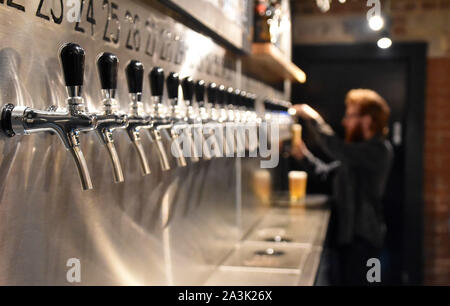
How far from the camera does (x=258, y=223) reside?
3.02 metres

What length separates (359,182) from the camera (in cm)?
342

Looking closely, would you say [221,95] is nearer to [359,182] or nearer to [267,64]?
[267,64]

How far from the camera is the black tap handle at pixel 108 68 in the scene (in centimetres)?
93

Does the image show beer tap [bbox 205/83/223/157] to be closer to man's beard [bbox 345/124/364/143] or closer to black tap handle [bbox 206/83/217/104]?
black tap handle [bbox 206/83/217/104]

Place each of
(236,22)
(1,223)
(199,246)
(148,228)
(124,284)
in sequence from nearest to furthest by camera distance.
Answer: (1,223), (124,284), (148,228), (199,246), (236,22)

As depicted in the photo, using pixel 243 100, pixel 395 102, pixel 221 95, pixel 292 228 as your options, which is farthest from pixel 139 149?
pixel 395 102

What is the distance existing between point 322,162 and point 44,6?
12.2 ft

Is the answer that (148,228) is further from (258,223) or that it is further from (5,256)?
(258,223)

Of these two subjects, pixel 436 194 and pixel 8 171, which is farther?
pixel 436 194

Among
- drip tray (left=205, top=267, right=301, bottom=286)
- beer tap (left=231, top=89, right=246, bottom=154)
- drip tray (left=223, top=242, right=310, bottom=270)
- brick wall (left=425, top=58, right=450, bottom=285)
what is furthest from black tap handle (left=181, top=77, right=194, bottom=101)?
brick wall (left=425, top=58, right=450, bottom=285)

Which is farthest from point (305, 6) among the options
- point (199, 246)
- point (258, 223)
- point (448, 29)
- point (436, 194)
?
point (199, 246)

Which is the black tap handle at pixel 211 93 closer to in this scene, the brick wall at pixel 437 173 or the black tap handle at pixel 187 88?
the black tap handle at pixel 187 88

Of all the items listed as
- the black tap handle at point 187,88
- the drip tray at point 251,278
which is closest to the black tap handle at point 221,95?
the black tap handle at point 187,88

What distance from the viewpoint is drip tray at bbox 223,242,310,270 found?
2.10 m
